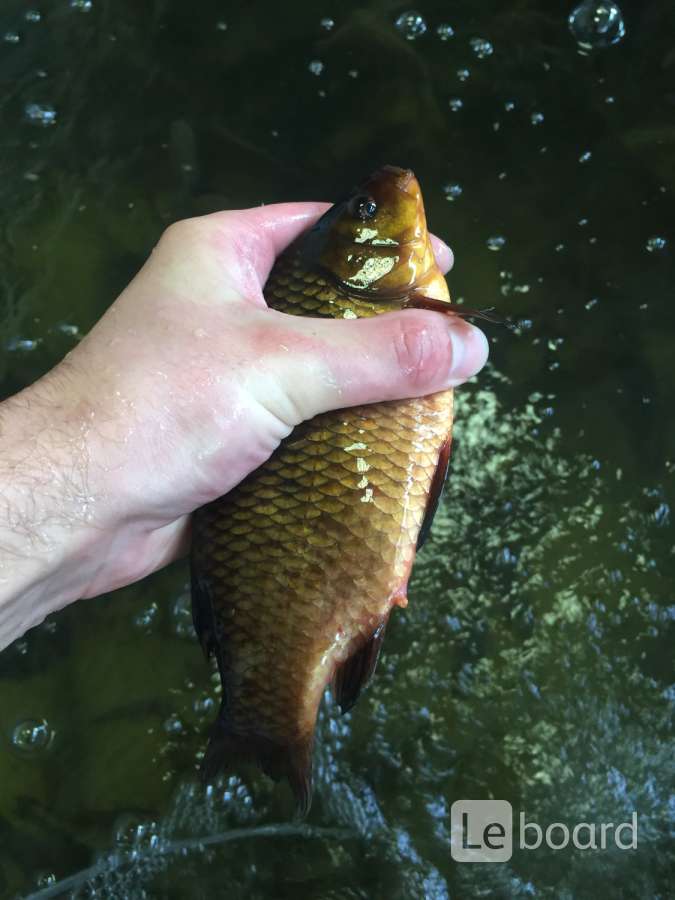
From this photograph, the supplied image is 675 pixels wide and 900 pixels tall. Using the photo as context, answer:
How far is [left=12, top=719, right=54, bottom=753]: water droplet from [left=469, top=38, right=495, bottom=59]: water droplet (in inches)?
72.7

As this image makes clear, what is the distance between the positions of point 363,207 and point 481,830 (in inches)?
48.1

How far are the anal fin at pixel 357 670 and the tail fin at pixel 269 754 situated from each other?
0.25ft

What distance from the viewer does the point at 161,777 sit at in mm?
1726

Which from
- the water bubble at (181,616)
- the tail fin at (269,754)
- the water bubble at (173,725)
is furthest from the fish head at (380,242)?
the water bubble at (173,725)

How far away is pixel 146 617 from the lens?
1.83 m

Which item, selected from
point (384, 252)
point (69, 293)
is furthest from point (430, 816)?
point (69, 293)

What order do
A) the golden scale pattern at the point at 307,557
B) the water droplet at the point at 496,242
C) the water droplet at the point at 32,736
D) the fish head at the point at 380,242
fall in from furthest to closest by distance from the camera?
the water droplet at the point at 496,242
the water droplet at the point at 32,736
the fish head at the point at 380,242
the golden scale pattern at the point at 307,557

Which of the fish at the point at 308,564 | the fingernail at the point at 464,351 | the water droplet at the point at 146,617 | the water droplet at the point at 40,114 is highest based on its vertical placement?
the water droplet at the point at 40,114

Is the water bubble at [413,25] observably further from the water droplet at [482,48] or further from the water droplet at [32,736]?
the water droplet at [32,736]

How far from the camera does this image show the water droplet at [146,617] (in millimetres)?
1834

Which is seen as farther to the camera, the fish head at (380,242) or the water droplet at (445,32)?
the water droplet at (445,32)

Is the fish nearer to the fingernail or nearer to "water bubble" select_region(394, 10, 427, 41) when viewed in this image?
the fingernail

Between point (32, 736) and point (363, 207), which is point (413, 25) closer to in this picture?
point (363, 207)

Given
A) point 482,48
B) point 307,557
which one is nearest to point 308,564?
point 307,557
